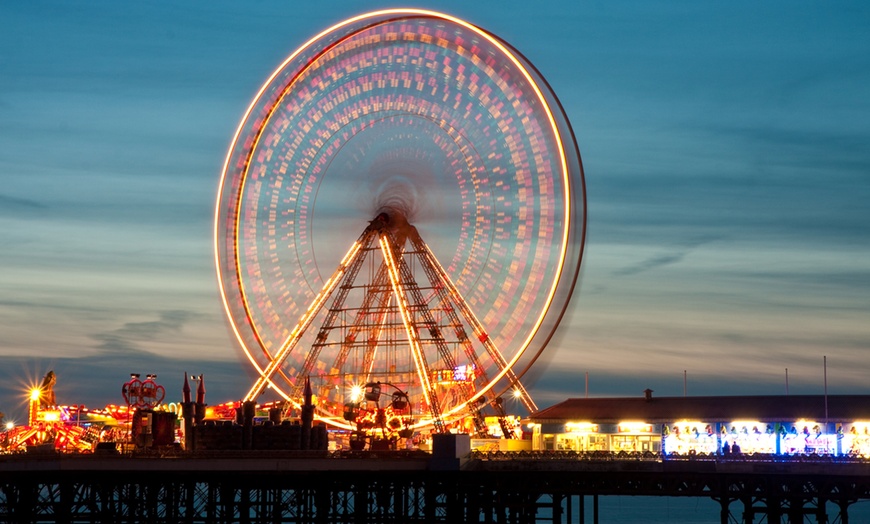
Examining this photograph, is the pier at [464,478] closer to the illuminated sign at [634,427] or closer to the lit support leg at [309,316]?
the lit support leg at [309,316]

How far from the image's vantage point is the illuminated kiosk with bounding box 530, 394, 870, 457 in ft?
265

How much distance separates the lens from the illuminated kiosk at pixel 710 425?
8062cm

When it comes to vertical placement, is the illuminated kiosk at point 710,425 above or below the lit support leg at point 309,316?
below

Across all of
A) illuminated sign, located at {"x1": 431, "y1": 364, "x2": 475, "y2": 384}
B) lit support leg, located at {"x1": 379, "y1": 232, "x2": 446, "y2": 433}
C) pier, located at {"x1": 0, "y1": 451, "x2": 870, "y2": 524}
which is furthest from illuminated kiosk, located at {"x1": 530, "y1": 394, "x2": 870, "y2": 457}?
pier, located at {"x1": 0, "y1": 451, "x2": 870, "y2": 524}

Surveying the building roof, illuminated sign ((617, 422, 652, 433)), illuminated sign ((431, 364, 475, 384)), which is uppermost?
illuminated sign ((431, 364, 475, 384))

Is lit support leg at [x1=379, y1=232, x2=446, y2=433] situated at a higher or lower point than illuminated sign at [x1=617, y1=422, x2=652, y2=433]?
higher

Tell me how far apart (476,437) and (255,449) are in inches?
A: 622

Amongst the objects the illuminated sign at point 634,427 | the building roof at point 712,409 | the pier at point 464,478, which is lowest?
the pier at point 464,478

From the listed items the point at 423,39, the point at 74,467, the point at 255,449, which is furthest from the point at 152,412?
the point at 423,39

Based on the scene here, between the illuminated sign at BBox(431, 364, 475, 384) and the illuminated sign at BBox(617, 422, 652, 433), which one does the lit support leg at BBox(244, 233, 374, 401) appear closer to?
the illuminated sign at BBox(431, 364, 475, 384)

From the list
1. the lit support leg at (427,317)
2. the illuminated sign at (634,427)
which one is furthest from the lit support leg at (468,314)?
the illuminated sign at (634,427)

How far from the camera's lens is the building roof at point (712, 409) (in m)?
82.0

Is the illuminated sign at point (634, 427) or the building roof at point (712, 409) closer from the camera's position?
the building roof at point (712, 409)

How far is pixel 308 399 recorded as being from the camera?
77.2 m
